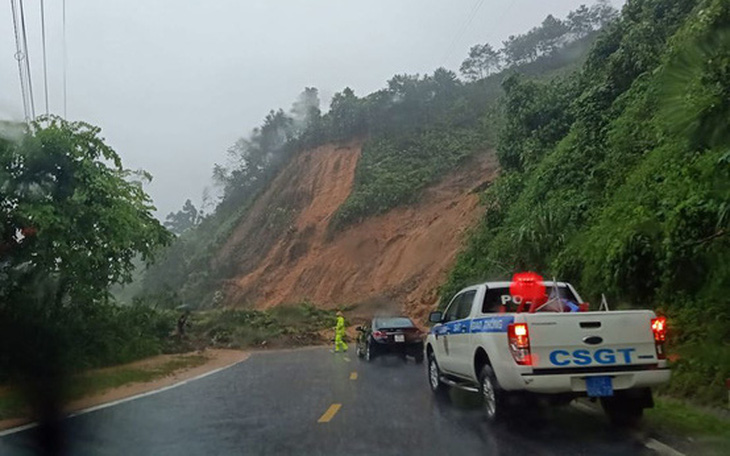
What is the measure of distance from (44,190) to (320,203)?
4382cm

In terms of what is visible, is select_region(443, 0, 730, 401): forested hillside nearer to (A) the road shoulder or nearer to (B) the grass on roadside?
(A) the road shoulder

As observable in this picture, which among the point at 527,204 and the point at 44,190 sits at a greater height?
the point at 44,190

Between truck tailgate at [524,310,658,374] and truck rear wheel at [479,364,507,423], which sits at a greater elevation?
truck tailgate at [524,310,658,374]

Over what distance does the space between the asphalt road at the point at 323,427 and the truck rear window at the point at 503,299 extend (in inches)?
58.2

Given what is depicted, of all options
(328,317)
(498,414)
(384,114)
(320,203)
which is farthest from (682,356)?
(384,114)

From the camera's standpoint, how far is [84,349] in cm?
1992

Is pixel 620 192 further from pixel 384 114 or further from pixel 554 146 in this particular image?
pixel 384 114

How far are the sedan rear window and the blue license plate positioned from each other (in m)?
13.1

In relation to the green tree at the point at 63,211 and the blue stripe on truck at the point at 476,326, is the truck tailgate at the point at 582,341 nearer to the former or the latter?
the blue stripe on truck at the point at 476,326

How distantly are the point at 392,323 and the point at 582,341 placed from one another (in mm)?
13635

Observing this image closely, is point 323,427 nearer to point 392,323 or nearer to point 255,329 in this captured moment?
point 392,323

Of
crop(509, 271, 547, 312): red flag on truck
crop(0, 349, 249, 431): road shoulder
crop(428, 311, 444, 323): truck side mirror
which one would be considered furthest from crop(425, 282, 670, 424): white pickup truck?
crop(0, 349, 249, 431): road shoulder

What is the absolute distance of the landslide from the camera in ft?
153

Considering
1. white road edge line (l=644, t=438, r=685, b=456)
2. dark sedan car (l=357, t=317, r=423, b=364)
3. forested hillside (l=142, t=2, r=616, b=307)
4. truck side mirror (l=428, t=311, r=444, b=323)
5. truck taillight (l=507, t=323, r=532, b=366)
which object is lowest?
white road edge line (l=644, t=438, r=685, b=456)
